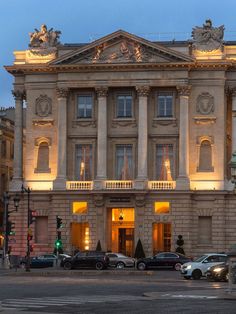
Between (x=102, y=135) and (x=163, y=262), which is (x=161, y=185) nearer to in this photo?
(x=102, y=135)

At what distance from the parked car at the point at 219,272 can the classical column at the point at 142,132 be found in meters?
30.6

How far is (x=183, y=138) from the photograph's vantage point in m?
81.6

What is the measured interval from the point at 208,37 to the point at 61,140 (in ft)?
55.3

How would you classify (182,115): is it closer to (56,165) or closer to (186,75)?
(186,75)

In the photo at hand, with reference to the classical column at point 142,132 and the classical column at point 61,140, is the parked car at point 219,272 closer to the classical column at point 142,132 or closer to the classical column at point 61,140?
the classical column at point 142,132

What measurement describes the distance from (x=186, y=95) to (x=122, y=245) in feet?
51.0

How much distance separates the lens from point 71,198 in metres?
82.7

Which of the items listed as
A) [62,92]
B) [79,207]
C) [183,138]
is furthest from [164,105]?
[79,207]

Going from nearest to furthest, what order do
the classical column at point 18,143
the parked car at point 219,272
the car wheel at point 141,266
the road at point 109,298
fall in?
the road at point 109,298
the parked car at point 219,272
the car wheel at point 141,266
the classical column at point 18,143

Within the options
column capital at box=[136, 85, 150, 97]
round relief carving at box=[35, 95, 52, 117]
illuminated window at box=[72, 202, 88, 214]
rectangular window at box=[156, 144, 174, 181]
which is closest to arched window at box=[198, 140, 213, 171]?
rectangular window at box=[156, 144, 174, 181]

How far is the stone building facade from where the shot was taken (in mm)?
81250

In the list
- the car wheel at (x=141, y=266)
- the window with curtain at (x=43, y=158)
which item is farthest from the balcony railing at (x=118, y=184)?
the car wheel at (x=141, y=266)

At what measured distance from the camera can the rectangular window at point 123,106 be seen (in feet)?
276

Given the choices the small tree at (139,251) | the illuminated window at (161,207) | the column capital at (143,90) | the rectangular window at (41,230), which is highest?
the column capital at (143,90)
